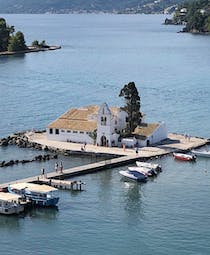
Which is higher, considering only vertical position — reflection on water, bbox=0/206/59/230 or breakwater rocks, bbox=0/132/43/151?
breakwater rocks, bbox=0/132/43/151

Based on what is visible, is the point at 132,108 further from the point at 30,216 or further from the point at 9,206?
the point at 9,206

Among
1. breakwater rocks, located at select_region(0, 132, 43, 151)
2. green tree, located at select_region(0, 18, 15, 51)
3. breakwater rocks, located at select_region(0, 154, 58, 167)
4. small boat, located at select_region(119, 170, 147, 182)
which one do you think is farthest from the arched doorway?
green tree, located at select_region(0, 18, 15, 51)

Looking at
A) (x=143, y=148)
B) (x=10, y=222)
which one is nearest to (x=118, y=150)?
(x=143, y=148)

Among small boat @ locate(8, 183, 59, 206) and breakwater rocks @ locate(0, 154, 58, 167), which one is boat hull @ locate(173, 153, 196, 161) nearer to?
breakwater rocks @ locate(0, 154, 58, 167)

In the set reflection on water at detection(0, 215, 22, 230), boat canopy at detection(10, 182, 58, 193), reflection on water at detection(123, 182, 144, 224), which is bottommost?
reflection on water at detection(0, 215, 22, 230)

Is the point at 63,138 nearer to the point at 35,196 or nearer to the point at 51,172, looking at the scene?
the point at 51,172
